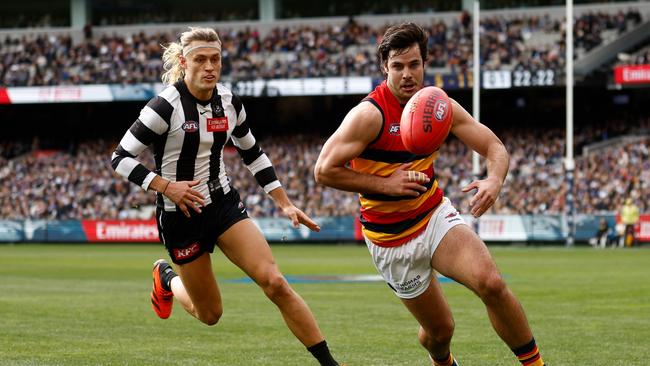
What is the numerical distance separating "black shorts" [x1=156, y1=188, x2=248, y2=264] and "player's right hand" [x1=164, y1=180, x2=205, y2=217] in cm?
41

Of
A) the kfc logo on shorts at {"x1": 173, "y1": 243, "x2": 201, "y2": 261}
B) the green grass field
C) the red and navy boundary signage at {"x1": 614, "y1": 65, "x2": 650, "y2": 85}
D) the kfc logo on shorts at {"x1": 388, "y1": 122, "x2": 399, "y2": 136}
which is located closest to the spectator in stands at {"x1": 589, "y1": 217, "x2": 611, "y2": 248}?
the red and navy boundary signage at {"x1": 614, "y1": 65, "x2": 650, "y2": 85}

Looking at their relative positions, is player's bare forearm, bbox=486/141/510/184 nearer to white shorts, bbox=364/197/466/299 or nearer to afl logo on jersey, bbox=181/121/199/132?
Answer: white shorts, bbox=364/197/466/299

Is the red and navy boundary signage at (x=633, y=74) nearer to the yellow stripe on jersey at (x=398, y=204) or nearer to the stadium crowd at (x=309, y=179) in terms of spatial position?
the stadium crowd at (x=309, y=179)

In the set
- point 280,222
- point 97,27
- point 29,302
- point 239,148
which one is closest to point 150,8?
point 97,27

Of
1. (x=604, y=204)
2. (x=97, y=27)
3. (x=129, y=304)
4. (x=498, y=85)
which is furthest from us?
(x=97, y=27)

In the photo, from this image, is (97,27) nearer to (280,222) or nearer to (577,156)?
(280,222)

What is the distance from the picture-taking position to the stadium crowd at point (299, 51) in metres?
44.8

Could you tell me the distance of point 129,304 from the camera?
15.9 m

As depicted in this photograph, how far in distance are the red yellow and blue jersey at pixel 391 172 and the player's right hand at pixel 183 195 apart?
1.27 metres

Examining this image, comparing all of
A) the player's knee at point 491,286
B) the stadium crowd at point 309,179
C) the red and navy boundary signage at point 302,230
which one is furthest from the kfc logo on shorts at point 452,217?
the stadium crowd at point 309,179

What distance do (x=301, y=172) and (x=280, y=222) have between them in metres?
4.94

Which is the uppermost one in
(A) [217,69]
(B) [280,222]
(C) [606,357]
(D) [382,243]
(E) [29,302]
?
(A) [217,69]

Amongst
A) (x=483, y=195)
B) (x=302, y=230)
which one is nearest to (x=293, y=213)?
(x=483, y=195)

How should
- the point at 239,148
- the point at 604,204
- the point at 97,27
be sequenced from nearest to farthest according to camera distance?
the point at 239,148
the point at 604,204
the point at 97,27
